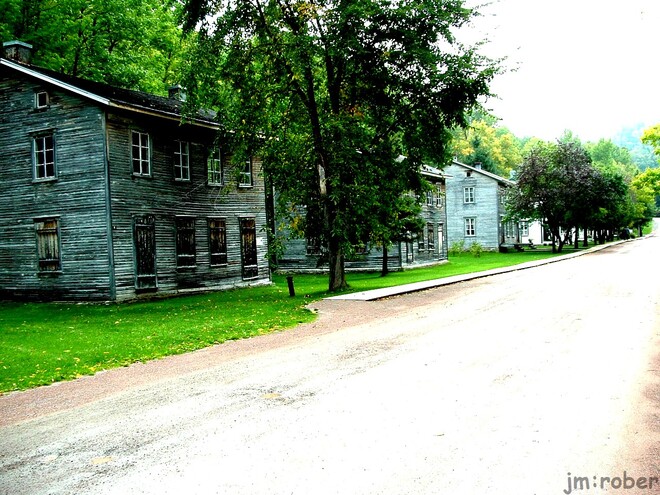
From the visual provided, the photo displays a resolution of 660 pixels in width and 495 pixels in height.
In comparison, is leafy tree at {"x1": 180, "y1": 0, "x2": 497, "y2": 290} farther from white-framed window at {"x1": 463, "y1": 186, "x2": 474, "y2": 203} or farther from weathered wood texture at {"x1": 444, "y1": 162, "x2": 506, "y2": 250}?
white-framed window at {"x1": 463, "y1": 186, "x2": 474, "y2": 203}

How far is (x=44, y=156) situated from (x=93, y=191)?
3.10 meters

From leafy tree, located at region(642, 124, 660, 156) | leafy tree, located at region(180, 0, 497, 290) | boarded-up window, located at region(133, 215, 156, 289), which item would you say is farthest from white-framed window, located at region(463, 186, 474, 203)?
boarded-up window, located at region(133, 215, 156, 289)

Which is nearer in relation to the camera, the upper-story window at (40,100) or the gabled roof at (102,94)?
the gabled roof at (102,94)

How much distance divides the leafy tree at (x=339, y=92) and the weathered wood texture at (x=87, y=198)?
122 inches

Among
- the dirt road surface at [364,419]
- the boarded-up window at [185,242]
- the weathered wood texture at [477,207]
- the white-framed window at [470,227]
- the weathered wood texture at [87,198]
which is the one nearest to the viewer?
the dirt road surface at [364,419]

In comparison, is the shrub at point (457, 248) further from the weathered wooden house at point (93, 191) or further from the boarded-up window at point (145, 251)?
the boarded-up window at point (145, 251)

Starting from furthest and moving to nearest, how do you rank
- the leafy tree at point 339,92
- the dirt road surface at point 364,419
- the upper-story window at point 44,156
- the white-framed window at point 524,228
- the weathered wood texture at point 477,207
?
the white-framed window at point 524,228 < the weathered wood texture at point 477,207 < the upper-story window at point 44,156 < the leafy tree at point 339,92 < the dirt road surface at point 364,419

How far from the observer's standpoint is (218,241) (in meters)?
28.0

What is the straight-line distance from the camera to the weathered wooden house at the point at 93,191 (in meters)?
22.4

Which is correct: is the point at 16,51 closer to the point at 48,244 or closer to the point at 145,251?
the point at 48,244

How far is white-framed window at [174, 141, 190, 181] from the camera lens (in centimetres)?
2589

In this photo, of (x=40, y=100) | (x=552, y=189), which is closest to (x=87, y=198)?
(x=40, y=100)

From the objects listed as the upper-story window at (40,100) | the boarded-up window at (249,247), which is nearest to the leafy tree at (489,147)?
the boarded-up window at (249,247)

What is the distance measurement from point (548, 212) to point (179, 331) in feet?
155
